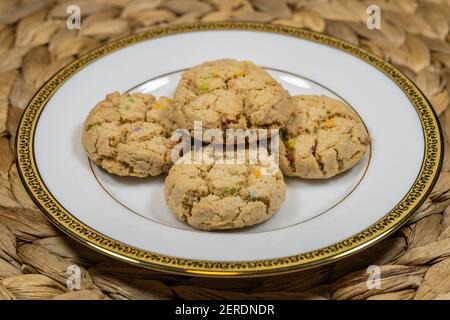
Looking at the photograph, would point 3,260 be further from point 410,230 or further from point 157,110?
point 410,230

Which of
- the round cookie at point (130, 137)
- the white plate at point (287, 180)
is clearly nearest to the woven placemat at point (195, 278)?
the white plate at point (287, 180)

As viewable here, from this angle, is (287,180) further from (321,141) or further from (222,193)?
(222,193)

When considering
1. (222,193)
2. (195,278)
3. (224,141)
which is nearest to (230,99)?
(224,141)

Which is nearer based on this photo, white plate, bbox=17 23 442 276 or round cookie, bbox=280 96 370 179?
white plate, bbox=17 23 442 276

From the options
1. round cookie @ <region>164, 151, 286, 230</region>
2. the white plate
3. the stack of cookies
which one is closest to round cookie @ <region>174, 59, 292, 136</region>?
the stack of cookies

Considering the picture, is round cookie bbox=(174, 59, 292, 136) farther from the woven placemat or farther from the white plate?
the woven placemat


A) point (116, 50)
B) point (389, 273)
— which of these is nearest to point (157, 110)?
point (116, 50)
